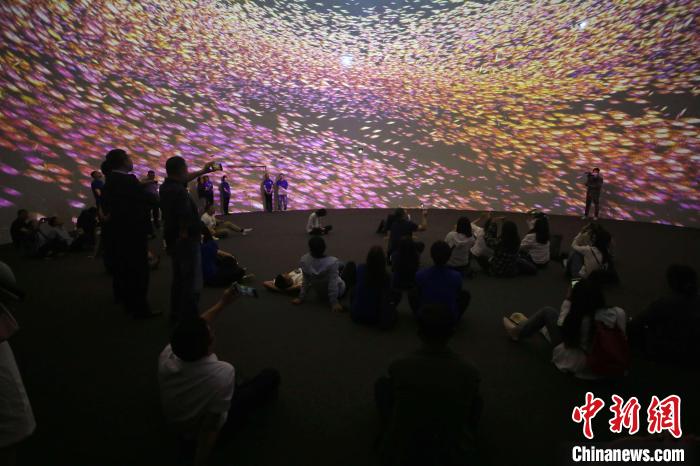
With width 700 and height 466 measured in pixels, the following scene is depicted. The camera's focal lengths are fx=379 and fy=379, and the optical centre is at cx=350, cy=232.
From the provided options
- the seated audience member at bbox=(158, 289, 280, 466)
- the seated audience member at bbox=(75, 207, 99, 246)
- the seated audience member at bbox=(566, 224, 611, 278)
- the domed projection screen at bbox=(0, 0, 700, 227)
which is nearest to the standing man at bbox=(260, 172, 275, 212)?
the domed projection screen at bbox=(0, 0, 700, 227)

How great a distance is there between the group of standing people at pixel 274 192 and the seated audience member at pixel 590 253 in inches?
289

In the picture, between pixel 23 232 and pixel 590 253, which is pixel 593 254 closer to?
pixel 590 253

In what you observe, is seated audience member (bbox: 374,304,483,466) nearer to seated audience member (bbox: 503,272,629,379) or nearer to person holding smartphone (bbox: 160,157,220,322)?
seated audience member (bbox: 503,272,629,379)

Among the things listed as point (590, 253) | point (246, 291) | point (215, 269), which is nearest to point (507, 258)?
point (590, 253)

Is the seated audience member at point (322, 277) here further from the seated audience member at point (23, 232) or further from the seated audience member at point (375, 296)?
the seated audience member at point (23, 232)

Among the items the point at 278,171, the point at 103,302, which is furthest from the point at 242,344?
the point at 278,171

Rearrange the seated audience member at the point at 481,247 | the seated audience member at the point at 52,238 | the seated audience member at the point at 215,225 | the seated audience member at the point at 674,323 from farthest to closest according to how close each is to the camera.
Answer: the seated audience member at the point at 215,225
the seated audience member at the point at 52,238
the seated audience member at the point at 481,247
the seated audience member at the point at 674,323

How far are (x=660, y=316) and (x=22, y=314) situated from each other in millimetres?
4593

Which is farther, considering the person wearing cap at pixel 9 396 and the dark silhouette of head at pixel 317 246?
the dark silhouette of head at pixel 317 246

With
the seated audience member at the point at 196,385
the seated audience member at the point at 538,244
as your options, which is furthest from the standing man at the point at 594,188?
the seated audience member at the point at 196,385

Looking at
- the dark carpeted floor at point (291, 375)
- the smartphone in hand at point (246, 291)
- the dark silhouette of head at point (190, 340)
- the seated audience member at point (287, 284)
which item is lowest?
the dark carpeted floor at point (291, 375)

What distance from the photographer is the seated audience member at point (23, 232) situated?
16.2ft

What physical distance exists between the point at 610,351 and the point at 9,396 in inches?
102

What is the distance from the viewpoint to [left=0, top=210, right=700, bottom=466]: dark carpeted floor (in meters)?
1.67
